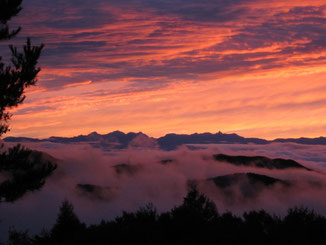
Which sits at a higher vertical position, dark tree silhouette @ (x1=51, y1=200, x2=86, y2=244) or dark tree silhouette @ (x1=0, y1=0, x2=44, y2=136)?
dark tree silhouette @ (x1=0, y1=0, x2=44, y2=136)

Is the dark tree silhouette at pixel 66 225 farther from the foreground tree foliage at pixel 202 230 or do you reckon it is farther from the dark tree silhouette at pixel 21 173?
the foreground tree foliage at pixel 202 230

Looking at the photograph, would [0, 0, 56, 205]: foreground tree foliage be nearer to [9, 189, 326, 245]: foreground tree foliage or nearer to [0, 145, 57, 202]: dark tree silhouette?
[0, 145, 57, 202]: dark tree silhouette

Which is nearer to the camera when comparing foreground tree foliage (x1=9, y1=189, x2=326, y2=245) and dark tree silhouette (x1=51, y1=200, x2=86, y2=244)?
foreground tree foliage (x1=9, y1=189, x2=326, y2=245)

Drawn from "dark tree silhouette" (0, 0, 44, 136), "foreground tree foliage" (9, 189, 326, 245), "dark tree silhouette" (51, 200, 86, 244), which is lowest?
"dark tree silhouette" (51, 200, 86, 244)

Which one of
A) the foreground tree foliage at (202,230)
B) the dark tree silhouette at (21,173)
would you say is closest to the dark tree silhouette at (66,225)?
the dark tree silhouette at (21,173)

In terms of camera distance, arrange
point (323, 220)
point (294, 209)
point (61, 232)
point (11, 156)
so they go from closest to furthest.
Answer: point (323, 220), point (294, 209), point (61, 232), point (11, 156)

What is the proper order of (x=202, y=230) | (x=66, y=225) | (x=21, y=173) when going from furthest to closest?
(x=21, y=173), (x=66, y=225), (x=202, y=230)

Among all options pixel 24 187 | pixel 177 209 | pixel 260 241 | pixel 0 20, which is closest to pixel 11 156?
pixel 24 187

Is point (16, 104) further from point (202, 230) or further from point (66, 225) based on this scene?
point (202, 230)

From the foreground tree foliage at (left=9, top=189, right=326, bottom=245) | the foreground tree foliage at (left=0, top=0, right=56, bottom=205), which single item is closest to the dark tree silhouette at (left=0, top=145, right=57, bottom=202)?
the foreground tree foliage at (left=0, top=0, right=56, bottom=205)

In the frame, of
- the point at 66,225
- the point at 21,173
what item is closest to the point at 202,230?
the point at 66,225

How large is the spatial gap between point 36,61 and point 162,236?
17927mm

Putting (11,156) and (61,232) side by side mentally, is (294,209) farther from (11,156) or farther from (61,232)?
(11,156)

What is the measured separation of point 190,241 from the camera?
68.8 ft
